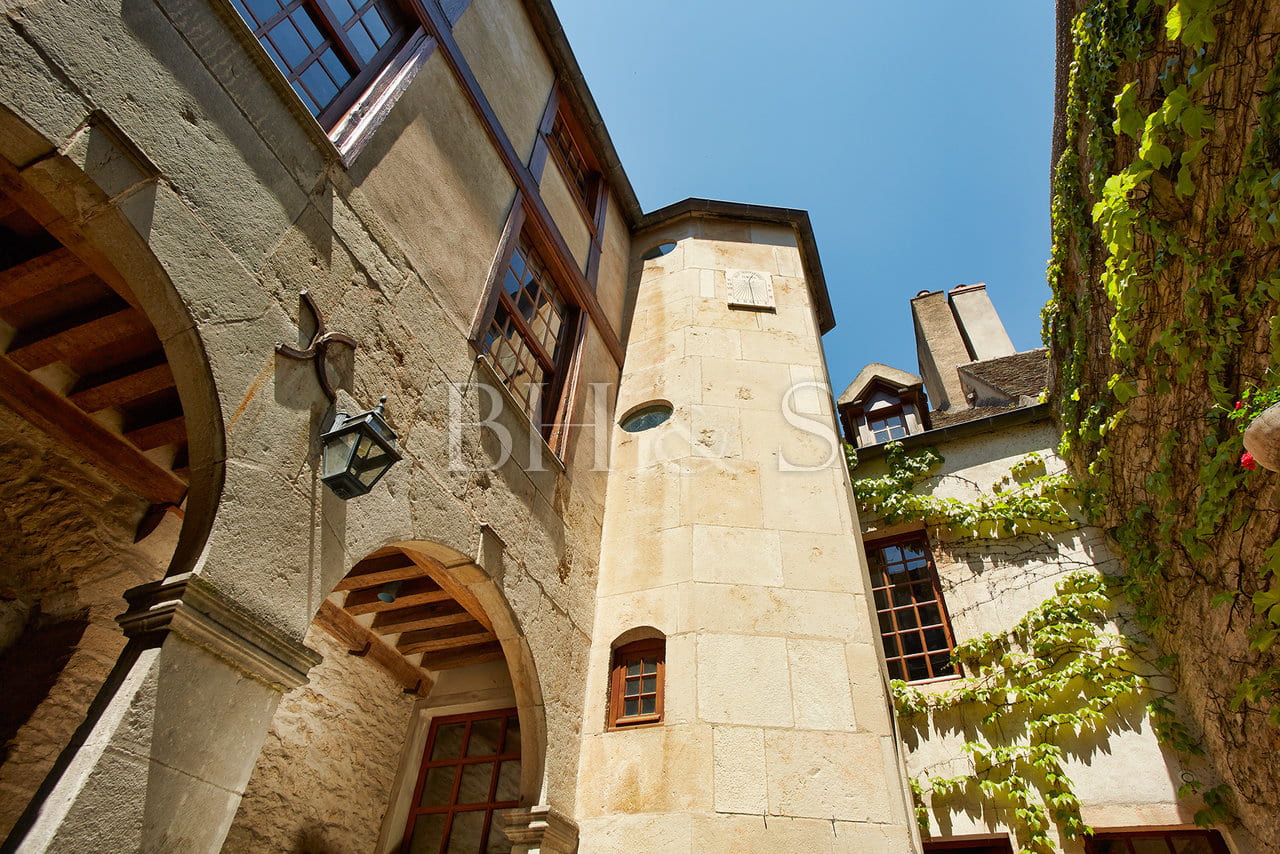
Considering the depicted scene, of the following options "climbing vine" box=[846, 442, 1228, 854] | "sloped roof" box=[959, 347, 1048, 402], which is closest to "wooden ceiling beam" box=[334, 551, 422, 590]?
"climbing vine" box=[846, 442, 1228, 854]

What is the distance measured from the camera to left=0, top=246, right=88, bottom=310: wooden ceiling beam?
3.19 meters

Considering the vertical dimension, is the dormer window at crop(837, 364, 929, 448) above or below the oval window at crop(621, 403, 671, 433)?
above

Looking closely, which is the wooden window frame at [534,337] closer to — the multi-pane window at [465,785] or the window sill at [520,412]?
the window sill at [520,412]

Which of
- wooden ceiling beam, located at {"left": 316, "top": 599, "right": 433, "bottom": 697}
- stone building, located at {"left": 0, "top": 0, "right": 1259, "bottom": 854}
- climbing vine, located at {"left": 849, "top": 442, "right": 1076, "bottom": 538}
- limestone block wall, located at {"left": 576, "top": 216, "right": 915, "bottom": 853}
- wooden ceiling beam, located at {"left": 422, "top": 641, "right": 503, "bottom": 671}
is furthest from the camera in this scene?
climbing vine, located at {"left": 849, "top": 442, "right": 1076, "bottom": 538}

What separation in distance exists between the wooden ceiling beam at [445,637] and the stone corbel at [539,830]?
141cm

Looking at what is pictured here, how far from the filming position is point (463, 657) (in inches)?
220

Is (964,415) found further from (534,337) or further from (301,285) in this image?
(301,285)

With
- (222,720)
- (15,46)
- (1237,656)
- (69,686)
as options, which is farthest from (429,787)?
(1237,656)

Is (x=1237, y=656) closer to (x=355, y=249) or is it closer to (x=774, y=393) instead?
(x=774, y=393)

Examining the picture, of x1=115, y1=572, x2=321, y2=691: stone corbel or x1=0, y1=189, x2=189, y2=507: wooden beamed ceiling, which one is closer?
x1=115, y1=572, x2=321, y2=691: stone corbel

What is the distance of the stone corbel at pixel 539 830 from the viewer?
3994mm

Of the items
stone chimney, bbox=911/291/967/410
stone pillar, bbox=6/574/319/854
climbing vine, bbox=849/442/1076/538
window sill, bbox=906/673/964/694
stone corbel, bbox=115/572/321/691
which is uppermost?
stone chimney, bbox=911/291/967/410

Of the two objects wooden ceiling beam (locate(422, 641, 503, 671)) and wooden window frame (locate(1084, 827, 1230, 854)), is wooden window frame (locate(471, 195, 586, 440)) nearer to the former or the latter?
wooden ceiling beam (locate(422, 641, 503, 671))

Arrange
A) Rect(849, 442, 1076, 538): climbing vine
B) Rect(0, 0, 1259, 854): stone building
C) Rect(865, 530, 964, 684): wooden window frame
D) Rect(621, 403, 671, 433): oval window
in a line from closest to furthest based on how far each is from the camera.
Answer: Rect(0, 0, 1259, 854): stone building < Rect(865, 530, 964, 684): wooden window frame < Rect(621, 403, 671, 433): oval window < Rect(849, 442, 1076, 538): climbing vine
